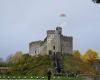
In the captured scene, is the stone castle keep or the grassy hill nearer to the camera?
the grassy hill

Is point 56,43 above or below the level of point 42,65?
above

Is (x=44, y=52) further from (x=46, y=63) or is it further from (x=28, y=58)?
(x=46, y=63)

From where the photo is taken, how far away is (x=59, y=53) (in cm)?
10262

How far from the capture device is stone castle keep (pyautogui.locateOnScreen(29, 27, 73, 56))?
342 feet

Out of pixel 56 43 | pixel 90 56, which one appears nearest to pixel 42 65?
pixel 56 43

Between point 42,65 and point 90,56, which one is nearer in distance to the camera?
point 42,65

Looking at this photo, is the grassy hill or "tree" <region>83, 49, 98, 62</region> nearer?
the grassy hill

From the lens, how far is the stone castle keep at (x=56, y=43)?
10431 centimetres

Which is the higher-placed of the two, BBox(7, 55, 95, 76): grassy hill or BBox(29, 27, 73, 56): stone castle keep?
BBox(29, 27, 73, 56): stone castle keep

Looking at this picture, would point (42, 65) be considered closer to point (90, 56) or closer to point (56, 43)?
point (56, 43)

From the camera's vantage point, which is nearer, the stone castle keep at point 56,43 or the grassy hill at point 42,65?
the grassy hill at point 42,65

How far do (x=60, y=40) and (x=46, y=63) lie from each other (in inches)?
479

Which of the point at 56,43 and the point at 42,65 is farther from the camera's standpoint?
the point at 56,43

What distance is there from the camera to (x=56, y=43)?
344 ft
